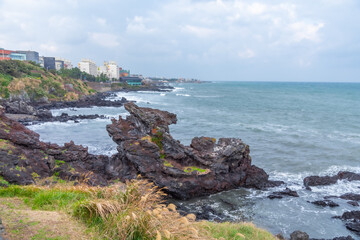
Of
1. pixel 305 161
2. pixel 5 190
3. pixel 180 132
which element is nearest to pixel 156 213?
pixel 5 190

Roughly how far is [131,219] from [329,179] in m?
24.2

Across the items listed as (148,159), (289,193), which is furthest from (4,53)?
(289,193)

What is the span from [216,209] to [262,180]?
6.91 metres

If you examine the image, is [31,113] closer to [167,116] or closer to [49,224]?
[167,116]

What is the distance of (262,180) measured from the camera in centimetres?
2436

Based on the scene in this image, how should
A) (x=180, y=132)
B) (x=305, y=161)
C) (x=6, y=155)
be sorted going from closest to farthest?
1. (x=6, y=155)
2. (x=305, y=161)
3. (x=180, y=132)

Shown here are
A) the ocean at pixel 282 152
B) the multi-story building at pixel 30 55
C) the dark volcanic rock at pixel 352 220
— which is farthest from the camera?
the multi-story building at pixel 30 55

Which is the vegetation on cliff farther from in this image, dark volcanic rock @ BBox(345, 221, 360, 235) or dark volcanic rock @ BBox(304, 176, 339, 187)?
dark volcanic rock @ BBox(345, 221, 360, 235)

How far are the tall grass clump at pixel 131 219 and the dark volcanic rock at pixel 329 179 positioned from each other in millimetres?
21267

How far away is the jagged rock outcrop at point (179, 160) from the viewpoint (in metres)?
21.6

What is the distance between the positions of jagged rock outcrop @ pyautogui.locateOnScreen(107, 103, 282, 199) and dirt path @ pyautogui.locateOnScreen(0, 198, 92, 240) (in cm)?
1412

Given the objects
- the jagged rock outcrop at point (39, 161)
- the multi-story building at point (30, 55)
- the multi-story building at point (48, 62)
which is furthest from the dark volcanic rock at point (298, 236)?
the multi-story building at point (48, 62)

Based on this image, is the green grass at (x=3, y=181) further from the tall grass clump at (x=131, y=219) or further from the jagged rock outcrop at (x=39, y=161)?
the tall grass clump at (x=131, y=219)

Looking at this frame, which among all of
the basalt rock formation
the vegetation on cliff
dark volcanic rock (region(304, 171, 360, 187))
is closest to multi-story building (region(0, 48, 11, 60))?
the vegetation on cliff
